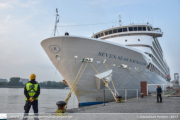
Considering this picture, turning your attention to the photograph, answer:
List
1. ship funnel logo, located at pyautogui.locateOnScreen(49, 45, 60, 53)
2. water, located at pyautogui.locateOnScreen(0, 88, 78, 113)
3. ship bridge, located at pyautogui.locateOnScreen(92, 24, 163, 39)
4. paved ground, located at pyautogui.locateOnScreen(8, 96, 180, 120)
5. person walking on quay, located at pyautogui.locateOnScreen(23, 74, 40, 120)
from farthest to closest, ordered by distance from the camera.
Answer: ship bridge, located at pyautogui.locateOnScreen(92, 24, 163, 39)
water, located at pyautogui.locateOnScreen(0, 88, 78, 113)
ship funnel logo, located at pyautogui.locateOnScreen(49, 45, 60, 53)
paved ground, located at pyautogui.locateOnScreen(8, 96, 180, 120)
person walking on quay, located at pyautogui.locateOnScreen(23, 74, 40, 120)

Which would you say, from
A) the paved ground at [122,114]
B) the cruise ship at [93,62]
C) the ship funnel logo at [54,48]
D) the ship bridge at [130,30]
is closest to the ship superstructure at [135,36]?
the ship bridge at [130,30]

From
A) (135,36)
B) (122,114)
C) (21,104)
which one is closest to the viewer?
(122,114)

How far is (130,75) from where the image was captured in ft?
40.3

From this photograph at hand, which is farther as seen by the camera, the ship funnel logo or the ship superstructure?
the ship superstructure

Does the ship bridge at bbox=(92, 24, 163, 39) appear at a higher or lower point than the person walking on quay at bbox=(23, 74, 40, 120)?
higher

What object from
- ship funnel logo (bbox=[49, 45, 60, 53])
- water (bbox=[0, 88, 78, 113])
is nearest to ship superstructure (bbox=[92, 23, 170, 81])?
ship funnel logo (bbox=[49, 45, 60, 53])

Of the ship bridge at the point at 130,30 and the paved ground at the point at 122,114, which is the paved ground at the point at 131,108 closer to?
the paved ground at the point at 122,114

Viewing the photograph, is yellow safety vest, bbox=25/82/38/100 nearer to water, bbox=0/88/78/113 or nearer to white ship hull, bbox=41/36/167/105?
white ship hull, bbox=41/36/167/105

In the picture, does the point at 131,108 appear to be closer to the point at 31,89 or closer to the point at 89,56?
the point at 89,56

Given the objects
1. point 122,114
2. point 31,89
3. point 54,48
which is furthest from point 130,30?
point 31,89

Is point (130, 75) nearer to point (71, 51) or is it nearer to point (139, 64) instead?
point (139, 64)

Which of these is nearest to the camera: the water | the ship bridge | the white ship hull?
the white ship hull

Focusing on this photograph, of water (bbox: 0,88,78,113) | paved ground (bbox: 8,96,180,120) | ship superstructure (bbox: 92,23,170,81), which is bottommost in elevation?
water (bbox: 0,88,78,113)

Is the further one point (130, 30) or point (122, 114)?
point (130, 30)
